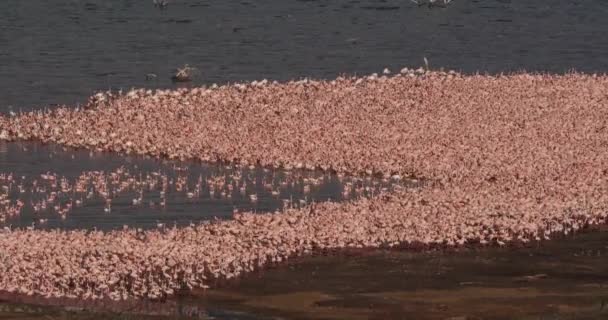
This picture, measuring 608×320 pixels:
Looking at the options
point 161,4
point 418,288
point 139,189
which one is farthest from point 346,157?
point 161,4

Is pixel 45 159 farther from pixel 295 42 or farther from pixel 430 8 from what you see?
pixel 430 8

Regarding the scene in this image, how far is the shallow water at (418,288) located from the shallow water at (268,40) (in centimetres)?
2504

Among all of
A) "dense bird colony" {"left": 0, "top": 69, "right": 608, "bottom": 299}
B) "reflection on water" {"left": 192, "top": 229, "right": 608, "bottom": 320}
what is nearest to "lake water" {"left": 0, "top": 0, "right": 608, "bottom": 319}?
"reflection on water" {"left": 192, "top": 229, "right": 608, "bottom": 320}

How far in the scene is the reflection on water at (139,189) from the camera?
1439 inches

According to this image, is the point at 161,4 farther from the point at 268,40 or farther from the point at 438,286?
the point at 438,286

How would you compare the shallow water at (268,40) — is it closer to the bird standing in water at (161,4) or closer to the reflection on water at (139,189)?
the bird standing in water at (161,4)

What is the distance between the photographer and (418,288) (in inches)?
1156

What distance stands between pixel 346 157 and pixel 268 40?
37213mm

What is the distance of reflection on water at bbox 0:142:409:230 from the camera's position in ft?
120

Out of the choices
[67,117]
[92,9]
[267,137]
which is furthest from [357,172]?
[92,9]

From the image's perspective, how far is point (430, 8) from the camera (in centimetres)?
10188

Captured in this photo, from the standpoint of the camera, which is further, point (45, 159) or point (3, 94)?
point (3, 94)

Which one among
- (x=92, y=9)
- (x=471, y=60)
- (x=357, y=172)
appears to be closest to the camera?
(x=357, y=172)

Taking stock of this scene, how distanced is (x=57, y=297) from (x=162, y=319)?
10.1 ft
